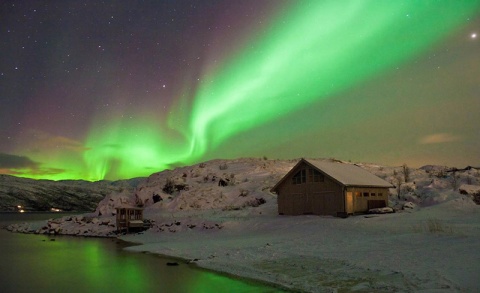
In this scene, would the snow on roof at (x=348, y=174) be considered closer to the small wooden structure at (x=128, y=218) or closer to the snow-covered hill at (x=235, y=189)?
the snow-covered hill at (x=235, y=189)

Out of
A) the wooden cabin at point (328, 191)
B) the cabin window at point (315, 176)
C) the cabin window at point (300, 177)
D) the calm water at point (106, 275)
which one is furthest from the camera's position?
the cabin window at point (300, 177)

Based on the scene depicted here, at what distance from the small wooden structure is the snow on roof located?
2170 cm

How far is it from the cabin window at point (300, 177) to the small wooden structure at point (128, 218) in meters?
19.0

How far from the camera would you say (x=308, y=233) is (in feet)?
107

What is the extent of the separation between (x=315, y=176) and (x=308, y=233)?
39.4 ft

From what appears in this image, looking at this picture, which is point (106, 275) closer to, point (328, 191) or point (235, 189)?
point (328, 191)

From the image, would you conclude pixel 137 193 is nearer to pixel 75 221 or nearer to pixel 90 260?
pixel 75 221

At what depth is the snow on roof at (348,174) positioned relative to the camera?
138ft

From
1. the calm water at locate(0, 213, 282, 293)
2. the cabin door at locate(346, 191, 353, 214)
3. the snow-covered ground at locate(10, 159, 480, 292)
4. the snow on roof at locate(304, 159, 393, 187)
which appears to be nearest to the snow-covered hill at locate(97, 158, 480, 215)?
the snow-covered ground at locate(10, 159, 480, 292)

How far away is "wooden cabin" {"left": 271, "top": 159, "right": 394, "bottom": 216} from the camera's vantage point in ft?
135

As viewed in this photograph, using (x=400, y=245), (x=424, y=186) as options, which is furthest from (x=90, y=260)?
(x=424, y=186)

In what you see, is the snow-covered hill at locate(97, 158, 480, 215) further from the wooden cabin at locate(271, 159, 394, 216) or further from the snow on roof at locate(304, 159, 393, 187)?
the wooden cabin at locate(271, 159, 394, 216)

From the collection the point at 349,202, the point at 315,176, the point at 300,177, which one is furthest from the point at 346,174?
the point at 300,177

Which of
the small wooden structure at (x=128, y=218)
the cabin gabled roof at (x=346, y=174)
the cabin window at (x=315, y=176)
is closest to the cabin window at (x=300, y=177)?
the cabin gabled roof at (x=346, y=174)
